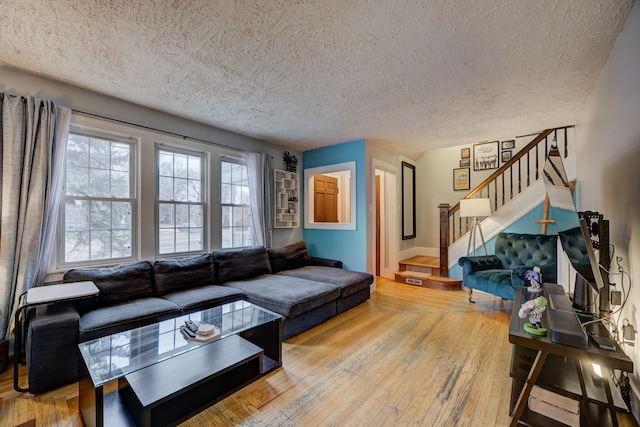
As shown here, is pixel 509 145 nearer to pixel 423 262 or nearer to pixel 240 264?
pixel 423 262

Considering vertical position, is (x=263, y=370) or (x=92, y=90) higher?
(x=92, y=90)

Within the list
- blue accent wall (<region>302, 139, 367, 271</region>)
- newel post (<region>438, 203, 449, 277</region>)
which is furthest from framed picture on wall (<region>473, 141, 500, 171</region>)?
blue accent wall (<region>302, 139, 367, 271</region>)

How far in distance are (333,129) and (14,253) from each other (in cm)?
354

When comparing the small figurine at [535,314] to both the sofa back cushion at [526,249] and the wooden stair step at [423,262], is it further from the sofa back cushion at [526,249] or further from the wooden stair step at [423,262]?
the wooden stair step at [423,262]

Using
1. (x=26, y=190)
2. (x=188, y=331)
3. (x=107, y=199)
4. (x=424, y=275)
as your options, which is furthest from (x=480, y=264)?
(x=26, y=190)

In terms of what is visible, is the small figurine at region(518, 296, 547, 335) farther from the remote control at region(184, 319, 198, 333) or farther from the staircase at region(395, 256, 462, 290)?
the staircase at region(395, 256, 462, 290)

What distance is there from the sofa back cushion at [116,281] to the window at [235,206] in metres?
1.26

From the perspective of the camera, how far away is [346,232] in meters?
4.56

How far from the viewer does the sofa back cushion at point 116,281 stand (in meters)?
2.48

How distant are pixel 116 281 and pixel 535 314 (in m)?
3.39

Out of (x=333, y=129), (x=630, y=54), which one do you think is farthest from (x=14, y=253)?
(x=630, y=54)

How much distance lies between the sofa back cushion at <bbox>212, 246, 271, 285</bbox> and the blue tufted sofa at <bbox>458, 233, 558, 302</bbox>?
2.87 meters

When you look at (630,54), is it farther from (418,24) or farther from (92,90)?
(92,90)

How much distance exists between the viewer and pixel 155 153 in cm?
334
